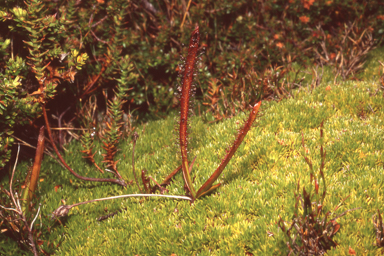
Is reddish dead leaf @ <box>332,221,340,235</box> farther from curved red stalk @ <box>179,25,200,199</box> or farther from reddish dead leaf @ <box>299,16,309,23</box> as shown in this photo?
reddish dead leaf @ <box>299,16,309,23</box>

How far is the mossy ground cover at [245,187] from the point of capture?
3.02 metres

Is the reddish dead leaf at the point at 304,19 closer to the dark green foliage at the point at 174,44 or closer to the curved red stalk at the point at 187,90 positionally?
the dark green foliage at the point at 174,44

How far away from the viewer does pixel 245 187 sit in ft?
11.4

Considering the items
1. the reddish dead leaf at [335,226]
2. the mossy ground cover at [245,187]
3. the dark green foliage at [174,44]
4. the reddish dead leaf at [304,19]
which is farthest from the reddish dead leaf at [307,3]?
the reddish dead leaf at [335,226]

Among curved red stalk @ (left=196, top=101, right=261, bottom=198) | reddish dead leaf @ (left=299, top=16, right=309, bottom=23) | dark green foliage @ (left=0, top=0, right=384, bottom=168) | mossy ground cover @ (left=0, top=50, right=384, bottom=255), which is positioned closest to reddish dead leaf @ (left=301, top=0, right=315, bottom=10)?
dark green foliage @ (left=0, top=0, right=384, bottom=168)

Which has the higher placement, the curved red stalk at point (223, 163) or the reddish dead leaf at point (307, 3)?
the reddish dead leaf at point (307, 3)

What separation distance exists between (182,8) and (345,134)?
404 cm

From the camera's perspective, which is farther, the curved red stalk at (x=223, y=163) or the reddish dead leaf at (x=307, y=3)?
the reddish dead leaf at (x=307, y=3)

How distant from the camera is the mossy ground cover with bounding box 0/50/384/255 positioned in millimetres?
3023

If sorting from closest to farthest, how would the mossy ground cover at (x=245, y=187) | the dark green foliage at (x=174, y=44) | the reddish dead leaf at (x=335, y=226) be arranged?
the reddish dead leaf at (x=335, y=226)
the mossy ground cover at (x=245, y=187)
the dark green foliage at (x=174, y=44)

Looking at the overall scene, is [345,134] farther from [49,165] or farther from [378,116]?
[49,165]

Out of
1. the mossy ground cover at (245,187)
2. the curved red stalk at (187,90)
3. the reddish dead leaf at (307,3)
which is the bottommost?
the mossy ground cover at (245,187)

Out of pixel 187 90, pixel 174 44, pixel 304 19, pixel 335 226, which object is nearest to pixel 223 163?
pixel 187 90

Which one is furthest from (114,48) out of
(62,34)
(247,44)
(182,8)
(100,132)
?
(247,44)
